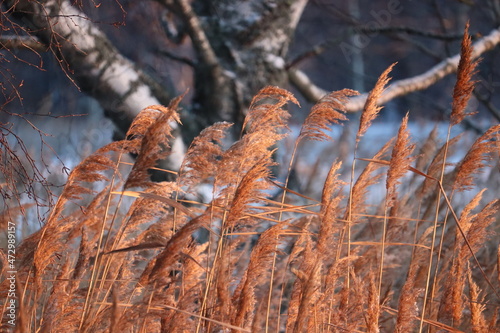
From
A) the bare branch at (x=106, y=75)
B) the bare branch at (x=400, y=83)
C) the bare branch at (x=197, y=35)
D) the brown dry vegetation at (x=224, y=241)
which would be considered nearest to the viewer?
the brown dry vegetation at (x=224, y=241)

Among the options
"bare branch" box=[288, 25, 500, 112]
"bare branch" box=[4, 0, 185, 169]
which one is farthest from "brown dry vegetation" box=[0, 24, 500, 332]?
"bare branch" box=[288, 25, 500, 112]

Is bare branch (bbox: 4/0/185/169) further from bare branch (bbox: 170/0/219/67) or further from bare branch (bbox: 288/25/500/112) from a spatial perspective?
bare branch (bbox: 288/25/500/112)

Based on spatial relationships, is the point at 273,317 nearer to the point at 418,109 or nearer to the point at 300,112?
the point at 300,112

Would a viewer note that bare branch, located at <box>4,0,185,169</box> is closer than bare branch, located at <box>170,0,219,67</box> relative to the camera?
Yes

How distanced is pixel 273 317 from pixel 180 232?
1.32m

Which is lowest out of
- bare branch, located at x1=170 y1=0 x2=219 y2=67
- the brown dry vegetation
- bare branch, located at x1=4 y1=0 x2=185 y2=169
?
the brown dry vegetation

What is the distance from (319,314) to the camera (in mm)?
2078

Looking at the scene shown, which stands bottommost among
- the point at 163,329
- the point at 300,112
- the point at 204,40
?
the point at 163,329

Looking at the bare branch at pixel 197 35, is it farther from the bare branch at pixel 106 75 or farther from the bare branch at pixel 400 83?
the bare branch at pixel 400 83

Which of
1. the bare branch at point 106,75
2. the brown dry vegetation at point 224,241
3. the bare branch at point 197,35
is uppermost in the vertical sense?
the bare branch at point 197,35

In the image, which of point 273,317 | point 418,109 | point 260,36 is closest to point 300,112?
point 418,109

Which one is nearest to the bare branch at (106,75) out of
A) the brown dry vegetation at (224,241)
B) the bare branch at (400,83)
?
the bare branch at (400,83)

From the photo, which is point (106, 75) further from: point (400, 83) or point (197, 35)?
point (400, 83)

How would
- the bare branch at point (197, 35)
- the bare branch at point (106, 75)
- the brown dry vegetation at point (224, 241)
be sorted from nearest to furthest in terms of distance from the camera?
the brown dry vegetation at point (224, 241) < the bare branch at point (106, 75) < the bare branch at point (197, 35)
